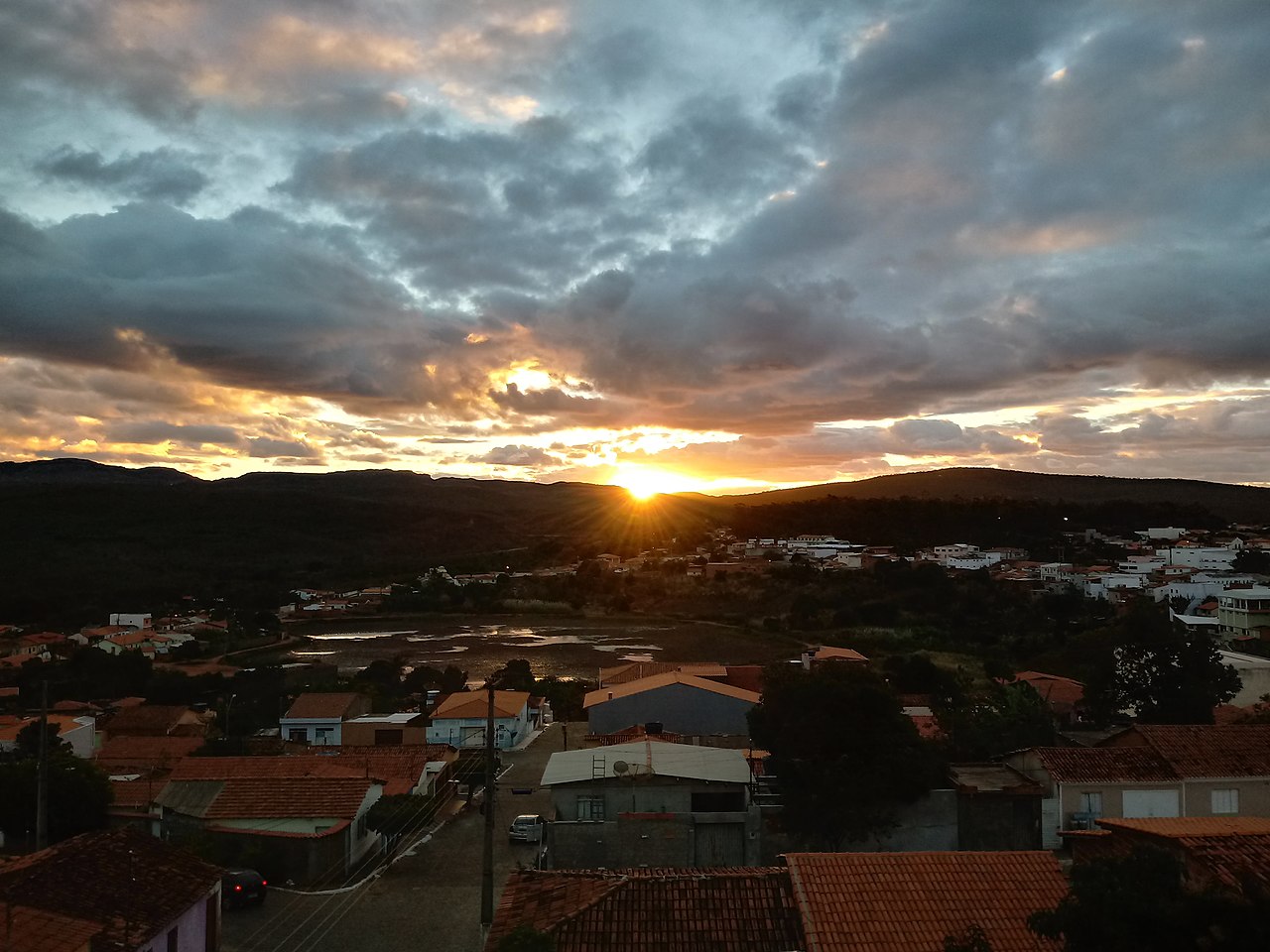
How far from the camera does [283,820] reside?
55.6 ft

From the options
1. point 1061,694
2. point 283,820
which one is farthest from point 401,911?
point 1061,694

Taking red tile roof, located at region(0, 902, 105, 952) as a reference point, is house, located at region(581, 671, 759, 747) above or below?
below

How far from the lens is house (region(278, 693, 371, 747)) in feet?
103

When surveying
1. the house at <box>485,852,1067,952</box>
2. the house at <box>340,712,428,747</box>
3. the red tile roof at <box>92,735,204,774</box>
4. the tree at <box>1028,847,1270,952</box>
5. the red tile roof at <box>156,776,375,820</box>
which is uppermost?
the tree at <box>1028,847,1270,952</box>

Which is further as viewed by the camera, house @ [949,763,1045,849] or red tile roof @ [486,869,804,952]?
house @ [949,763,1045,849]

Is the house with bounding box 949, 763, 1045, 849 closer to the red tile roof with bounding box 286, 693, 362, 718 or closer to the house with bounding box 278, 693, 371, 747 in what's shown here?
the house with bounding box 278, 693, 371, 747

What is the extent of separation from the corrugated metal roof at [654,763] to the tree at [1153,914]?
1019 cm

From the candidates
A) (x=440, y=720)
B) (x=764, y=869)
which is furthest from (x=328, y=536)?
(x=764, y=869)

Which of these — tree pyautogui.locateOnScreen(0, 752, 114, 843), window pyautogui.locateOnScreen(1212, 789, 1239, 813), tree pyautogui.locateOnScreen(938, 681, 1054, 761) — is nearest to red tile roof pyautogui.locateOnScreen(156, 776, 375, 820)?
tree pyautogui.locateOnScreen(0, 752, 114, 843)

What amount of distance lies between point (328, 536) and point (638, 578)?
43983mm

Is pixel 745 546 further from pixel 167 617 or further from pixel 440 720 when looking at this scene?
pixel 440 720

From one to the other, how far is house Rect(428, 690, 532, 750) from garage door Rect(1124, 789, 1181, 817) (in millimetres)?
18445

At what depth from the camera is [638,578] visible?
84.8 meters

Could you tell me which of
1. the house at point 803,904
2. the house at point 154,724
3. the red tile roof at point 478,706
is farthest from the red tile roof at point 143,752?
the house at point 803,904
